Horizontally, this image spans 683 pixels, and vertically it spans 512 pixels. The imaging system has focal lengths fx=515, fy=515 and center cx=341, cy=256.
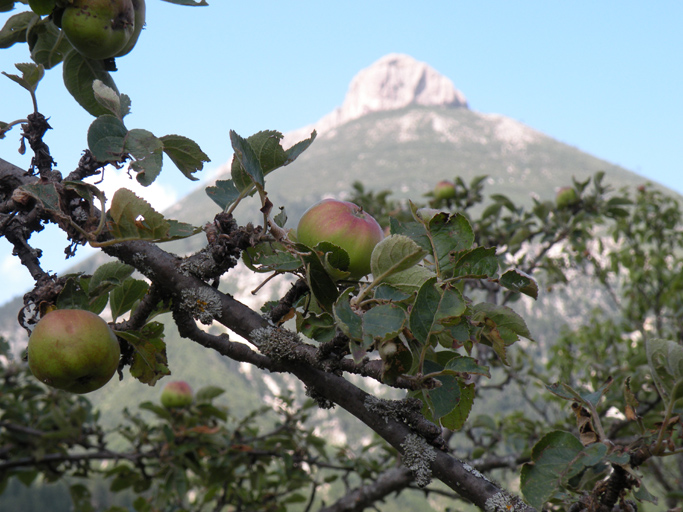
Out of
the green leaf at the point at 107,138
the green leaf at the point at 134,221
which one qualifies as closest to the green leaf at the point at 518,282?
the green leaf at the point at 134,221

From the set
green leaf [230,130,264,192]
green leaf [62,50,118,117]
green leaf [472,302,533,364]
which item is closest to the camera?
green leaf [230,130,264,192]

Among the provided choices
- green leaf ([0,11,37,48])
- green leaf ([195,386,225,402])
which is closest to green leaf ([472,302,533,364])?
green leaf ([0,11,37,48])

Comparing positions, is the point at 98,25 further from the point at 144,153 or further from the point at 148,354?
the point at 148,354

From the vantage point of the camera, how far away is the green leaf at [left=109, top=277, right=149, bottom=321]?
1.34m

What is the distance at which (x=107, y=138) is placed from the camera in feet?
3.94

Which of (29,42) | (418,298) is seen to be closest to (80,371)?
(418,298)

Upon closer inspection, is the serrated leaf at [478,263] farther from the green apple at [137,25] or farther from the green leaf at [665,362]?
the green apple at [137,25]

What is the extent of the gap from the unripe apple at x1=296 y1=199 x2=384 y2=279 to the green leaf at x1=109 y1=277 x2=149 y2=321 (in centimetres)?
45

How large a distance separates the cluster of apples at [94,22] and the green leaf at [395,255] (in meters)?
0.91

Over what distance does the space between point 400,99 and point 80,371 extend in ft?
446

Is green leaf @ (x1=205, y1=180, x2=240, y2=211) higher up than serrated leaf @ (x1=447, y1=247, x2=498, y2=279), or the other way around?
green leaf @ (x1=205, y1=180, x2=240, y2=211)

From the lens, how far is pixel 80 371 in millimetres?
1152

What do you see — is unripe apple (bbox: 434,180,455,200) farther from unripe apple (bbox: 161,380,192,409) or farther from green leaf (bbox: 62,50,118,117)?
green leaf (bbox: 62,50,118,117)

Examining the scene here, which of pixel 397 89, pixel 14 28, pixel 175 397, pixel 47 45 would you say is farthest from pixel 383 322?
pixel 397 89
